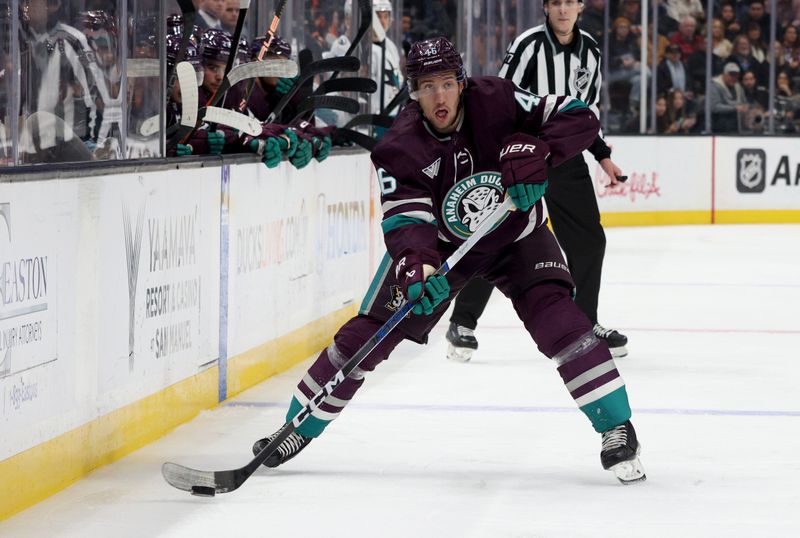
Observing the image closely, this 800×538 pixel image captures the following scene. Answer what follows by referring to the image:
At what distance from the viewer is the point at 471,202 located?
11.4ft

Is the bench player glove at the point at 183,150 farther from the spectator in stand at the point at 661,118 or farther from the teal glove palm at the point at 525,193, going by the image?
the spectator in stand at the point at 661,118

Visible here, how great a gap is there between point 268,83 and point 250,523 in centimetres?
269

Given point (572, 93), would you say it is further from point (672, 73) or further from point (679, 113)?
point (672, 73)

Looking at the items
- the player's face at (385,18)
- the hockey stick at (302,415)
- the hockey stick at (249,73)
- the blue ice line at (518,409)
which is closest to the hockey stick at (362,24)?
the player's face at (385,18)

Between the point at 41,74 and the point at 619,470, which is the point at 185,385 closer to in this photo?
the point at 41,74

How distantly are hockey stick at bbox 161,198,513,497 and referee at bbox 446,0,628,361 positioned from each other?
5.87ft

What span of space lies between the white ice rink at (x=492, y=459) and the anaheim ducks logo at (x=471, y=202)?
1.89ft

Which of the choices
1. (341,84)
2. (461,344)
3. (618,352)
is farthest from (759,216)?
(461,344)

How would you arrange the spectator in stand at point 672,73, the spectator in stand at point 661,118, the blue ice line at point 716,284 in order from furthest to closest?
the spectator in stand at point 672,73 → the spectator in stand at point 661,118 → the blue ice line at point 716,284

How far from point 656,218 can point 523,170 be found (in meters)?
8.75

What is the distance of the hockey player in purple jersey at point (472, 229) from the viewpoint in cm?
331

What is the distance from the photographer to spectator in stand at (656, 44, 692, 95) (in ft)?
41.6

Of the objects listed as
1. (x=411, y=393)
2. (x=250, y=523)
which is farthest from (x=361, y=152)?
(x=250, y=523)

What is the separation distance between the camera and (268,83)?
5.41 meters
